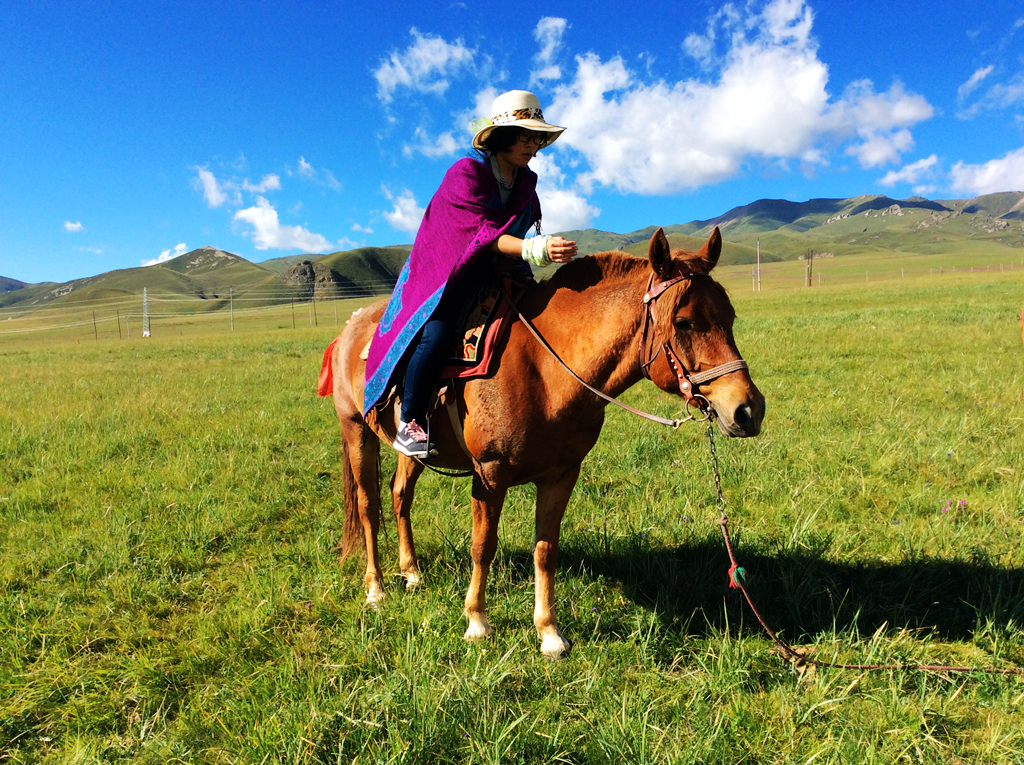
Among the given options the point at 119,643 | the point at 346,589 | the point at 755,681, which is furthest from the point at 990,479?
the point at 119,643

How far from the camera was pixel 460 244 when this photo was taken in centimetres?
314

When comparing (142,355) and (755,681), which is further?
(142,355)

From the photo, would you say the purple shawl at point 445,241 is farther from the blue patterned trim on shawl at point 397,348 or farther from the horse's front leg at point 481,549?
the horse's front leg at point 481,549

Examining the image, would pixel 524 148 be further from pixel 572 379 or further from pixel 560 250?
pixel 572 379

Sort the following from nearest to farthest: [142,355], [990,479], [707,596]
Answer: [707,596]
[990,479]
[142,355]

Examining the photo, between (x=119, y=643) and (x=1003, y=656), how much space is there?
5359mm

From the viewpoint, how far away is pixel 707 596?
12.1 ft

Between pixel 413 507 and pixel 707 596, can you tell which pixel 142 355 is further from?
pixel 707 596

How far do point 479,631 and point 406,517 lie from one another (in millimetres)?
1400

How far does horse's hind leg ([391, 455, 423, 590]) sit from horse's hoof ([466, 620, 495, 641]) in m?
0.91

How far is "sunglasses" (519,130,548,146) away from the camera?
3.08 metres

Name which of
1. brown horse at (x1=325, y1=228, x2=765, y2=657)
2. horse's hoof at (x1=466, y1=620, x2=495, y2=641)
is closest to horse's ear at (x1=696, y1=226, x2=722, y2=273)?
brown horse at (x1=325, y1=228, x2=765, y2=657)

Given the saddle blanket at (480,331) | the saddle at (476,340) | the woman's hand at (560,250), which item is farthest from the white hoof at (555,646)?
the woman's hand at (560,250)

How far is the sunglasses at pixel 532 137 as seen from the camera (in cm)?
308
